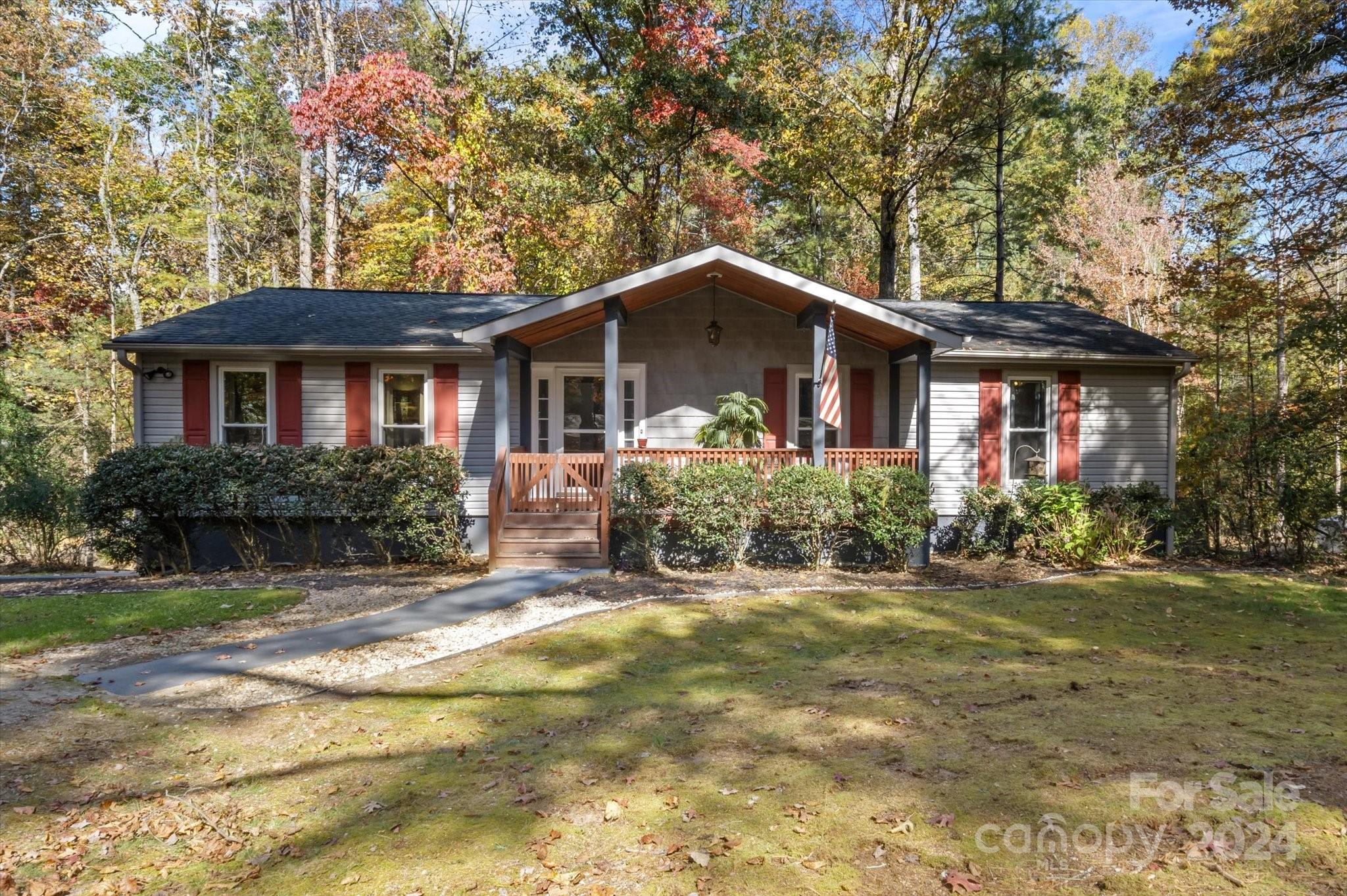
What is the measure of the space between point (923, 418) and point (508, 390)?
601cm

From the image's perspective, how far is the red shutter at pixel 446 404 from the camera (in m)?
11.2

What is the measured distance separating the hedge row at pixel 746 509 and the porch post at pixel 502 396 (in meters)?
1.67

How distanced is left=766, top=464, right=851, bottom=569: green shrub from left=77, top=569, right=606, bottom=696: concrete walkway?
2.60 metres

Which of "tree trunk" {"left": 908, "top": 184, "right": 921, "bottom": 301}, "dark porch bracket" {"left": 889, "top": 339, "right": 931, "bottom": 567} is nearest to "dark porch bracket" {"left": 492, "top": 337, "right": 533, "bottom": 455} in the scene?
"dark porch bracket" {"left": 889, "top": 339, "right": 931, "bottom": 567}

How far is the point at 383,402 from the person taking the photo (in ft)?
36.8

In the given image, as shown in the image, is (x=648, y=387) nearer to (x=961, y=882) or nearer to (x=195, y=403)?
(x=195, y=403)

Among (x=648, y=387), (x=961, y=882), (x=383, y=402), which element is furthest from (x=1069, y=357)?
(x=383, y=402)

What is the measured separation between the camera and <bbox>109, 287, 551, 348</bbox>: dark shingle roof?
1061 centimetres

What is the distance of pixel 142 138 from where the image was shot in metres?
19.4

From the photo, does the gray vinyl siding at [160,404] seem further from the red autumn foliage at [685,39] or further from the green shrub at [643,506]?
the red autumn foliage at [685,39]

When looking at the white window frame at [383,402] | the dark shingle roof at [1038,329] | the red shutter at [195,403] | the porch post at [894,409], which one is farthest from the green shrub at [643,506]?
the red shutter at [195,403]

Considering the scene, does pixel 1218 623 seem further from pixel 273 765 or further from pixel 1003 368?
pixel 273 765

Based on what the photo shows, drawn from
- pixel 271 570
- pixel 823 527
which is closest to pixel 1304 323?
pixel 823 527

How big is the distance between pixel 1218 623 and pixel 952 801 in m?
5.79
